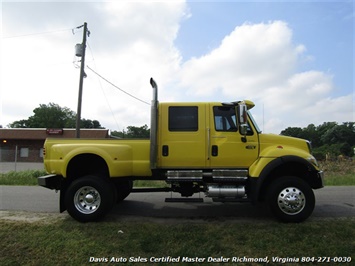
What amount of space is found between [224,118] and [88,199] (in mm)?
3246

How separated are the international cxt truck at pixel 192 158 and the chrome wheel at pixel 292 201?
20cm

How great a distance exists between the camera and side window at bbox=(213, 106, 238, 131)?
6535mm

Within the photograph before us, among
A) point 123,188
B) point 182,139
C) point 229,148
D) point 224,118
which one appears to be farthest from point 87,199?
point 224,118

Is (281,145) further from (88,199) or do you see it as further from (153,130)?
(88,199)

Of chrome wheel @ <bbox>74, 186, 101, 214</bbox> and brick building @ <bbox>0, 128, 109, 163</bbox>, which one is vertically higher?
brick building @ <bbox>0, 128, 109, 163</bbox>

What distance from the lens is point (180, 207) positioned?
7867mm

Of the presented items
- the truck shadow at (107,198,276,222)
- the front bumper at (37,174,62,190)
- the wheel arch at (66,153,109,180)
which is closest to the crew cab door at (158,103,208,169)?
the truck shadow at (107,198,276,222)

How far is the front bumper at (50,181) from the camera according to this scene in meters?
6.44

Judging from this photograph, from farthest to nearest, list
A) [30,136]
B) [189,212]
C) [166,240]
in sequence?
[30,136] < [189,212] < [166,240]

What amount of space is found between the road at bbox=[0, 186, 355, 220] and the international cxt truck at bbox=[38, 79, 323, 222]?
0.78 meters

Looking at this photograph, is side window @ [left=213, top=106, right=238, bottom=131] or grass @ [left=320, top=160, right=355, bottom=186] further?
grass @ [left=320, top=160, right=355, bottom=186]

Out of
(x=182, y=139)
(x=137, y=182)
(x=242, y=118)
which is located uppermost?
(x=242, y=118)

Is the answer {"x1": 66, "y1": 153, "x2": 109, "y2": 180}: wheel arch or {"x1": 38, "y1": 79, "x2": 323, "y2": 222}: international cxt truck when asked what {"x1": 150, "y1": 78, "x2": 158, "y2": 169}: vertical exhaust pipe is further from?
{"x1": 66, "y1": 153, "x2": 109, "y2": 180}: wheel arch

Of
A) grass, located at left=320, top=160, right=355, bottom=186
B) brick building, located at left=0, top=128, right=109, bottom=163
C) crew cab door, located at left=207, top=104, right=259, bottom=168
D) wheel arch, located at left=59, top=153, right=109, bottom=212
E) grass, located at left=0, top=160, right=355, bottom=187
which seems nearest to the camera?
crew cab door, located at left=207, top=104, right=259, bottom=168
